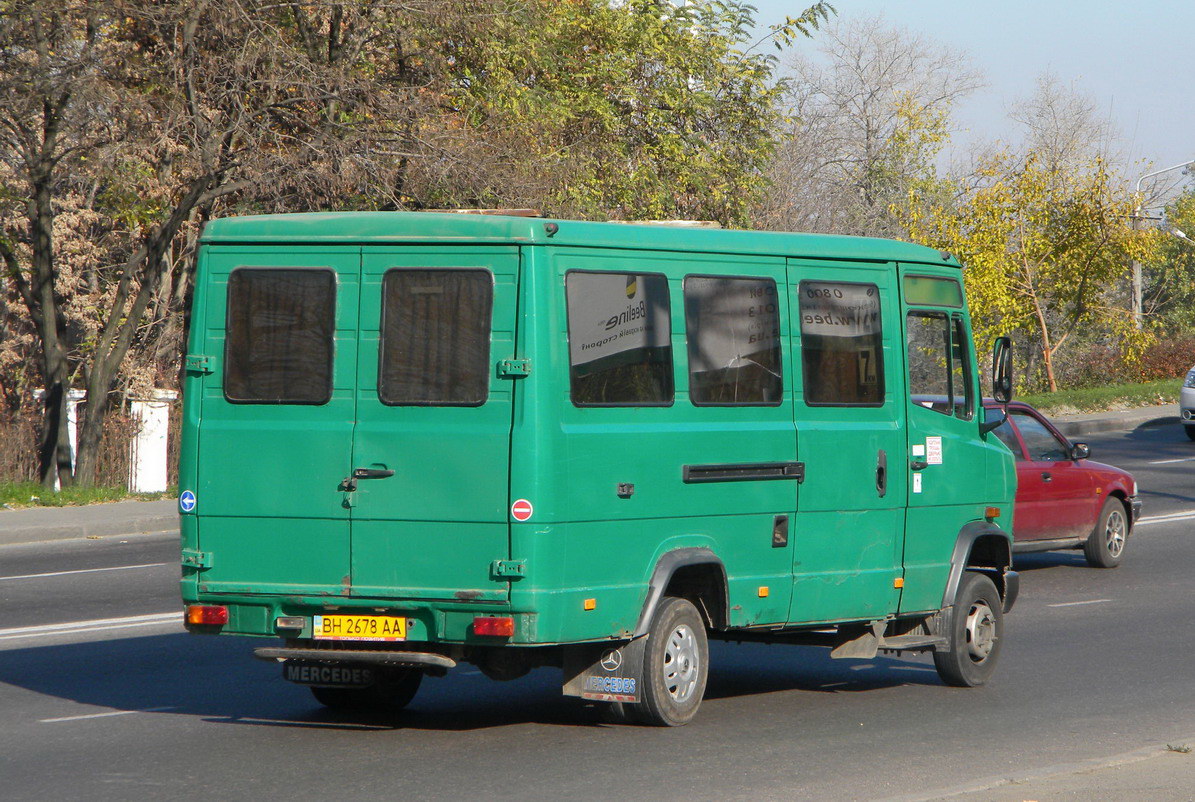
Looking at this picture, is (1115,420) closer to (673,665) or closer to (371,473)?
(673,665)

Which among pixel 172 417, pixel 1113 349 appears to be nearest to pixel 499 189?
pixel 172 417

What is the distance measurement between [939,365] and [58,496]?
14.7 metres

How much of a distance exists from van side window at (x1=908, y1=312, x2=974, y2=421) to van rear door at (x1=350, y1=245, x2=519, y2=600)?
2.92 m

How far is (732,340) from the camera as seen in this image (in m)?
7.94

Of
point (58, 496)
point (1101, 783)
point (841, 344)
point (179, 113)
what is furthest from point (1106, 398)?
point (1101, 783)

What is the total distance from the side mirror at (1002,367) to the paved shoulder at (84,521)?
40.6 feet

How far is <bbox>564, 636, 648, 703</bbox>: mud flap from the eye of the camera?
24.6 feet

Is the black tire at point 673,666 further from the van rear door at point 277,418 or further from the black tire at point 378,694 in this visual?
the van rear door at point 277,418

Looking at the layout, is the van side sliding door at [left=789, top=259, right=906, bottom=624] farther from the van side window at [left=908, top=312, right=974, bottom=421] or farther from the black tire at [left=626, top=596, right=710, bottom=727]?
the black tire at [left=626, top=596, right=710, bottom=727]

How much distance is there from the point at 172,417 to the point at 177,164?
12.8 feet

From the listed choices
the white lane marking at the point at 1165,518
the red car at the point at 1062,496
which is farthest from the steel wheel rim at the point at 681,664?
the white lane marking at the point at 1165,518

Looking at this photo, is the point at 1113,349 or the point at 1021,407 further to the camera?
the point at 1113,349

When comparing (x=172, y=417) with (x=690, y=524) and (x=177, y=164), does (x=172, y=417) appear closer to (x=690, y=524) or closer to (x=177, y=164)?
(x=177, y=164)

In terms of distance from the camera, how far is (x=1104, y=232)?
36.9m
